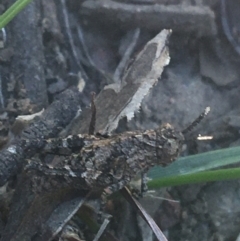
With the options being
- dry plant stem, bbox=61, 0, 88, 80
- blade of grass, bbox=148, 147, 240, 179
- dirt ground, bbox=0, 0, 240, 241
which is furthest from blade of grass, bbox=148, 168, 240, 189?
dry plant stem, bbox=61, 0, 88, 80

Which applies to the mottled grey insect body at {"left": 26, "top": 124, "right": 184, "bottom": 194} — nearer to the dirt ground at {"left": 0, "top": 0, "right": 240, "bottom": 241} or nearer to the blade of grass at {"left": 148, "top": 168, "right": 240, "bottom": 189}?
the blade of grass at {"left": 148, "top": 168, "right": 240, "bottom": 189}

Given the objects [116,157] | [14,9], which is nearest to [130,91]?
[116,157]

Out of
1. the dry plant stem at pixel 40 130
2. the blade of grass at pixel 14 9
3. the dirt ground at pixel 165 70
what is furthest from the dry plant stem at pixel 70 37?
the blade of grass at pixel 14 9

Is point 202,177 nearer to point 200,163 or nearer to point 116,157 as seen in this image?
point 200,163

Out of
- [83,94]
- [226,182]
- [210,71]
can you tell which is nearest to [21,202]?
[83,94]

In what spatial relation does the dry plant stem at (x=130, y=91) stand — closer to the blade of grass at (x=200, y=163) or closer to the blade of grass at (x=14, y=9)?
the blade of grass at (x=200, y=163)

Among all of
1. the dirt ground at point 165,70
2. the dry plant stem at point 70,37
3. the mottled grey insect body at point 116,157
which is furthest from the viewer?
the dry plant stem at point 70,37

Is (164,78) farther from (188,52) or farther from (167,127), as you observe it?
(167,127)
